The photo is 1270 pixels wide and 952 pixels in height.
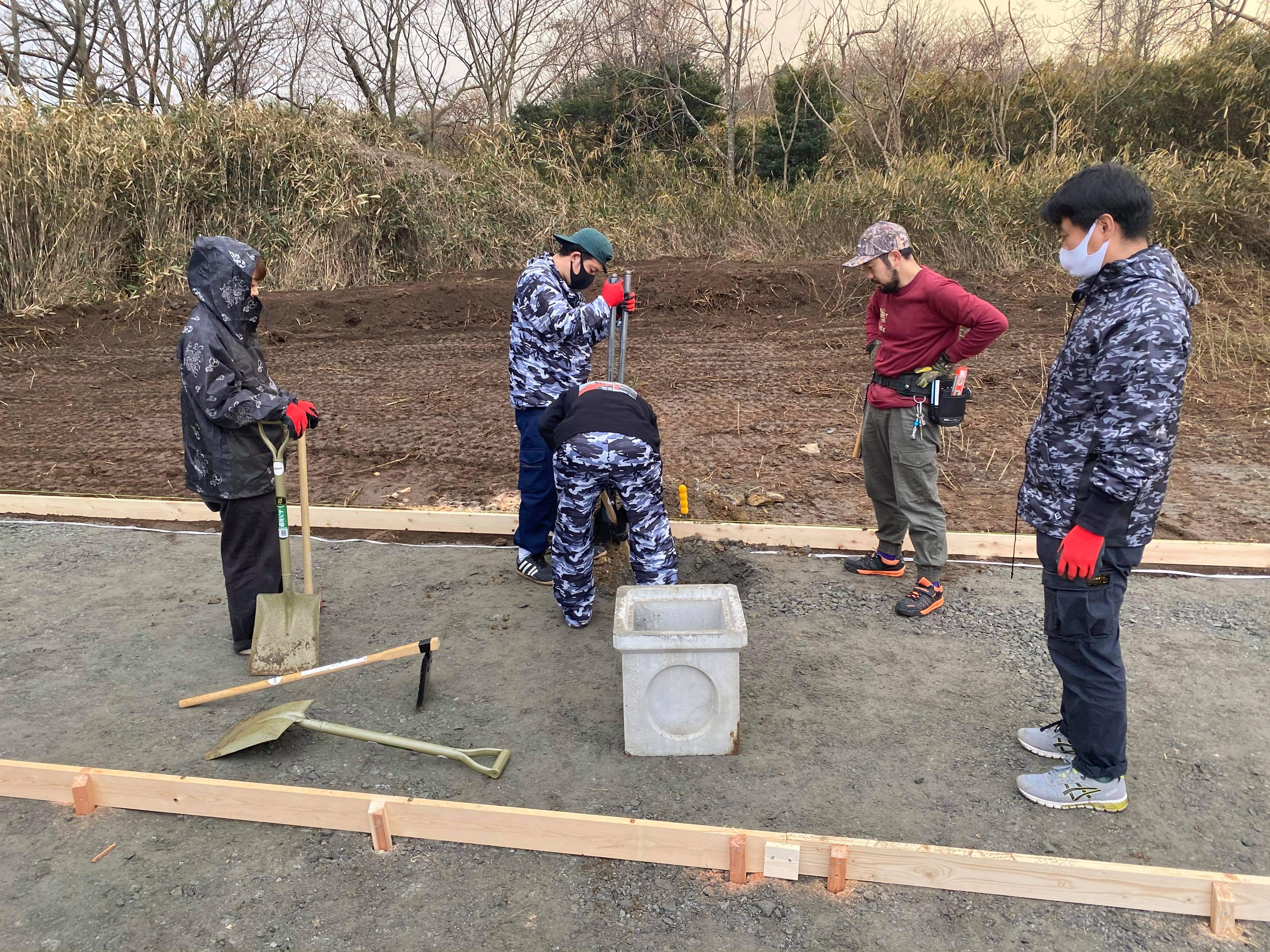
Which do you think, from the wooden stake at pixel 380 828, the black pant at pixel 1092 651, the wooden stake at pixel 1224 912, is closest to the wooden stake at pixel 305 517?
the wooden stake at pixel 380 828

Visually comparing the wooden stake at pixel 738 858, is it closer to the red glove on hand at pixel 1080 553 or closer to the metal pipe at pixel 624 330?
the red glove on hand at pixel 1080 553

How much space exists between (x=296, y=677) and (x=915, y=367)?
3.05 m

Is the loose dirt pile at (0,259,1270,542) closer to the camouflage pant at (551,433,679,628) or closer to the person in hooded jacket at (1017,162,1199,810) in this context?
the camouflage pant at (551,433,679,628)

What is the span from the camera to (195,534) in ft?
17.3

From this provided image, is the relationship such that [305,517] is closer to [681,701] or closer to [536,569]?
[536,569]

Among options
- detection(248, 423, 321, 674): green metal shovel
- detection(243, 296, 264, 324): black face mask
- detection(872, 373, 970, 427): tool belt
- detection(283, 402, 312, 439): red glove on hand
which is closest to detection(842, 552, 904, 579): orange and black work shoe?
detection(872, 373, 970, 427): tool belt

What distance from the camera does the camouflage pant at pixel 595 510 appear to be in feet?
12.3

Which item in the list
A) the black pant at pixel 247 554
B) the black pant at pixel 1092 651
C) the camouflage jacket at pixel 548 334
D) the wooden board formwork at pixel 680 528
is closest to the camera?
the black pant at pixel 1092 651

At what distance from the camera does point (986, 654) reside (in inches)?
146

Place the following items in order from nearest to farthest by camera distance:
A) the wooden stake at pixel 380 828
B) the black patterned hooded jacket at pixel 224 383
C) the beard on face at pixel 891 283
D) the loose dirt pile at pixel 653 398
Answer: the wooden stake at pixel 380 828, the black patterned hooded jacket at pixel 224 383, the beard on face at pixel 891 283, the loose dirt pile at pixel 653 398

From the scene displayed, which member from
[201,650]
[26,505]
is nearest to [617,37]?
[26,505]

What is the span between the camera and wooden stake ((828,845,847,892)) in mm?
2377

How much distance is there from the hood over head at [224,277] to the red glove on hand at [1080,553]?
3253 mm

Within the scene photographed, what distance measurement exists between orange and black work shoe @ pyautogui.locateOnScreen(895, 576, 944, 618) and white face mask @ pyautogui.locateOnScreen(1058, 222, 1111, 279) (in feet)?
6.31
